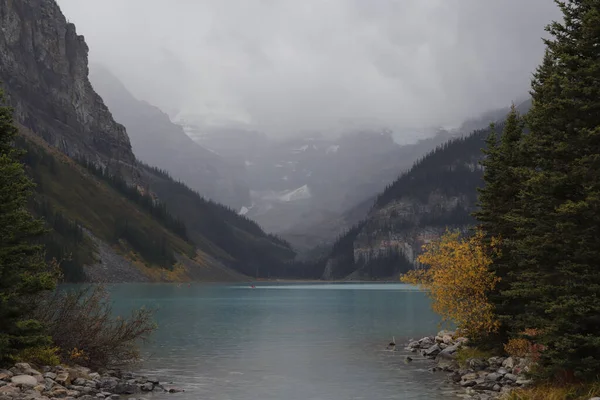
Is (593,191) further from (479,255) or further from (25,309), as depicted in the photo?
(25,309)

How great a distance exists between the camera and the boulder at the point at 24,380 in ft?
104

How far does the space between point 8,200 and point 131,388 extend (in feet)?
47.1

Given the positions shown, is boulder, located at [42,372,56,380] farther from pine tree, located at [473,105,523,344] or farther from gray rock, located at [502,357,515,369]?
pine tree, located at [473,105,523,344]

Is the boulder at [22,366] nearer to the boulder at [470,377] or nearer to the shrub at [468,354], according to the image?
the boulder at [470,377]

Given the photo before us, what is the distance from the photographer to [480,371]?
43.6 meters

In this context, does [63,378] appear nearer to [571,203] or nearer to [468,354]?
[571,203]

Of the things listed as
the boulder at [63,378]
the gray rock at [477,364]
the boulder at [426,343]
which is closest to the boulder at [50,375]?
the boulder at [63,378]

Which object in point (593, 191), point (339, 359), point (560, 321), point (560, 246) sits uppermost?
point (593, 191)

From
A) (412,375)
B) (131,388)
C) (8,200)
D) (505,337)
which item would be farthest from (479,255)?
(8,200)

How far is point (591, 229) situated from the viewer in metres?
27.3

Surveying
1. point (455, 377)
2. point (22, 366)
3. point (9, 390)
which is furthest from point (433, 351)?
point (9, 390)

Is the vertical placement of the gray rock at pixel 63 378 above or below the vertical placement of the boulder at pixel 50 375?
below

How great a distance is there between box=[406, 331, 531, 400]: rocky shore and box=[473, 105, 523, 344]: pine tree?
9.47 feet

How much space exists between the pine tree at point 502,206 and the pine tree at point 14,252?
30145 millimetres
